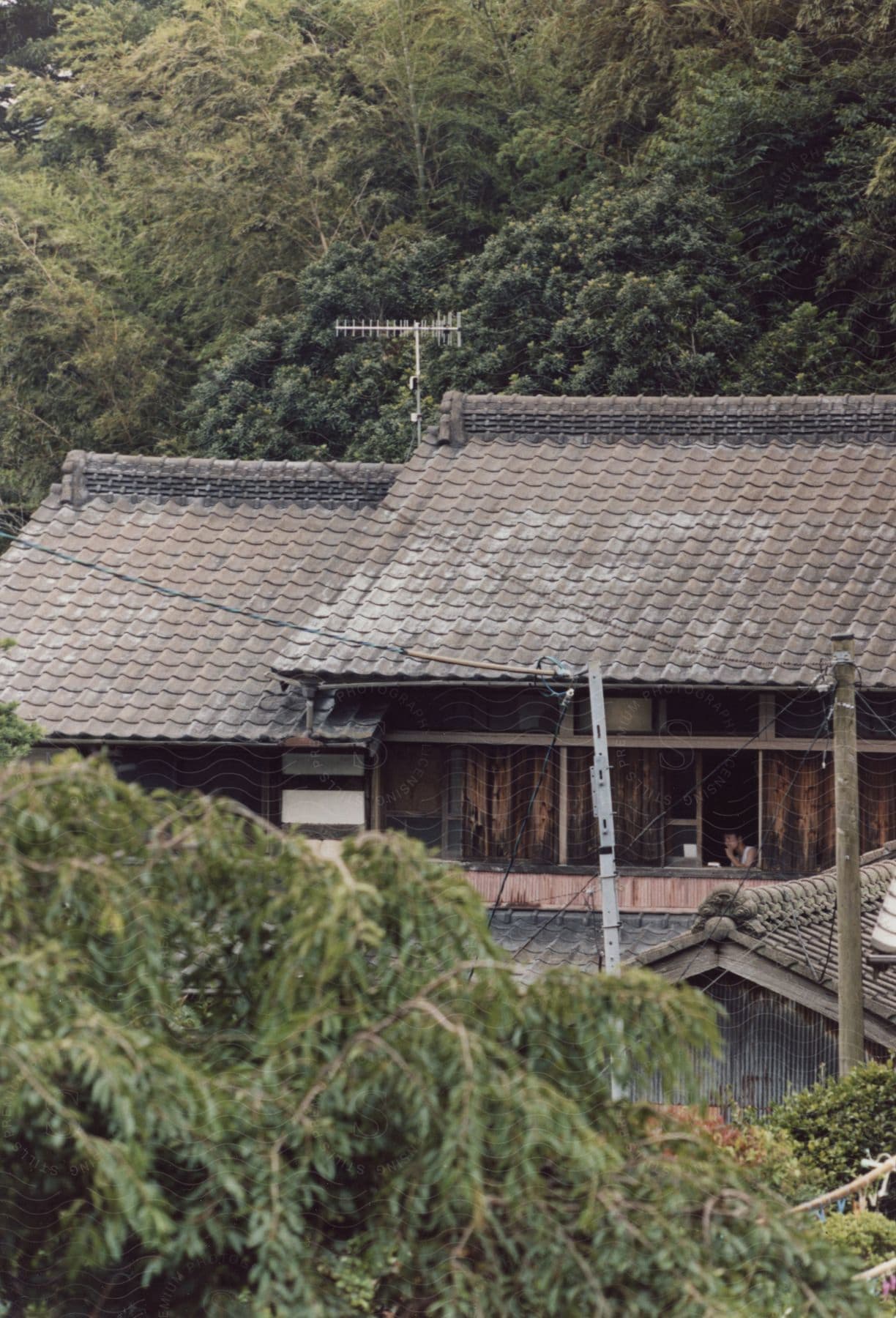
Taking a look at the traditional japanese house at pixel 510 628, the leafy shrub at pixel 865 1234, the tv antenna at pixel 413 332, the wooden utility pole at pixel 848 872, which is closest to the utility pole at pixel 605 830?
the wooden utility pole at pixel 848 872

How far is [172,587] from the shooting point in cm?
1596

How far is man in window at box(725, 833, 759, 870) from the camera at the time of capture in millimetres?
13258

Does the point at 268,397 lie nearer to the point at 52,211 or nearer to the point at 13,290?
the point at 13,290

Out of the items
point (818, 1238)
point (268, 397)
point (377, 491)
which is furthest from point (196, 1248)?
point (268, 397)

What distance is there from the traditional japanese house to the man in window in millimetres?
75

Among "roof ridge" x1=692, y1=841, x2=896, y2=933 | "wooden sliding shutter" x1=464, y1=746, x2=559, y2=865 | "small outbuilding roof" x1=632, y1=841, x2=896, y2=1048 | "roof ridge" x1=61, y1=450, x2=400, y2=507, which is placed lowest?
"small outbuilding roof" x1=632, y1=841, x2=896, y2=1048

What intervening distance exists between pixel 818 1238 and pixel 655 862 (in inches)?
361

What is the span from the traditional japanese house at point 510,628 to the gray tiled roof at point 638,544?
29 millimetres

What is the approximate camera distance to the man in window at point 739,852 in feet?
43.5

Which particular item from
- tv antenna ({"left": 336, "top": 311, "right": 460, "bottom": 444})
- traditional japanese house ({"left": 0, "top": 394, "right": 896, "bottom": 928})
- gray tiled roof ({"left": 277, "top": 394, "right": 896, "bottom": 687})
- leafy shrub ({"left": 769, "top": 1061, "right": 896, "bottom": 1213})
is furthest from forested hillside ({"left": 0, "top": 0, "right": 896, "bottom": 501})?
leafy shrub ({"left": 769, "top": 1061, "right": 896, "bottom": 1213})

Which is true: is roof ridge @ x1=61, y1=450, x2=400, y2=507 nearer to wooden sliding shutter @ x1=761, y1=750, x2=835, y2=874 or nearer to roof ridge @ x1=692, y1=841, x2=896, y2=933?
wooden sliding shutter @ x1=761, y1=750, x2=835, y2=874

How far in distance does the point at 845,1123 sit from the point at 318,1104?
5.48 metres

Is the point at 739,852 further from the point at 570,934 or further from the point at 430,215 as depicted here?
the point at 430,215

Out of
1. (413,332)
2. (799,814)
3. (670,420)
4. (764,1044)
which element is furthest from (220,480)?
(764,1044)
